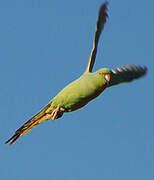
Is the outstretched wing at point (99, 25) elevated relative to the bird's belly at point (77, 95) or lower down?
elevated

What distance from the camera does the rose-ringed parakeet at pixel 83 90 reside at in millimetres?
3375

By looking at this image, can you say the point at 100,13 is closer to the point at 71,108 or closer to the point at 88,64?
the point at 88,64

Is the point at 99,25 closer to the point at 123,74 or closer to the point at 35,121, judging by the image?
the point at 123,74

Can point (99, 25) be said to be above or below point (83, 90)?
above

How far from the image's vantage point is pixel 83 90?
3373 millimetres

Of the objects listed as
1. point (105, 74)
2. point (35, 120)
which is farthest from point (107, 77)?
point (35, 120)

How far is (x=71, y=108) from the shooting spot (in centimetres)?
346

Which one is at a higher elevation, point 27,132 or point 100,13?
point 100,13

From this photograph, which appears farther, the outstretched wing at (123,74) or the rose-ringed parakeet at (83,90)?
the outstretched wing at (123,74)

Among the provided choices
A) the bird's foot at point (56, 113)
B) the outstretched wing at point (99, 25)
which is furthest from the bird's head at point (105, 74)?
the bird's foot at point (56, 113)

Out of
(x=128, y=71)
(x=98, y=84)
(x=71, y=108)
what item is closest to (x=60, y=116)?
(x=71, y=108)

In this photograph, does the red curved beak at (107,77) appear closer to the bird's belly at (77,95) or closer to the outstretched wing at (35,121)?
the bird's belly at (77,95)

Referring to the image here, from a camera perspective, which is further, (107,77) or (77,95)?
(107,77)

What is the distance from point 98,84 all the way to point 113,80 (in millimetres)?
141
